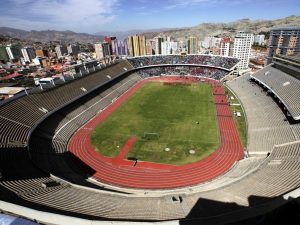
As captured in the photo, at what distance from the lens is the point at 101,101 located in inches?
1918

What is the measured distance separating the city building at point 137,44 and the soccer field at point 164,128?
8356 centimetres

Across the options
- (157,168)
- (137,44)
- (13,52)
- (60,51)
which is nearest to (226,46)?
(137,44)

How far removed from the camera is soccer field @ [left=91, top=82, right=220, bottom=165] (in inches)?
1139

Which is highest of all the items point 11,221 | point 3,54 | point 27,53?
point 3,54

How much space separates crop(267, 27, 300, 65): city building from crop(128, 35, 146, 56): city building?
7518 centimetres

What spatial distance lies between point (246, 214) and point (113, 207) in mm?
9384

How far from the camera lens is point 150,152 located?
29.0 metres

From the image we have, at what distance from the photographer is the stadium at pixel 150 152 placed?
14.9m

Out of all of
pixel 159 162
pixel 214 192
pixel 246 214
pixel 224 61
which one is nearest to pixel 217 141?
pixel 159 162

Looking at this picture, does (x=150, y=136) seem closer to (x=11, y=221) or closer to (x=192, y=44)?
(x=11, y=221)

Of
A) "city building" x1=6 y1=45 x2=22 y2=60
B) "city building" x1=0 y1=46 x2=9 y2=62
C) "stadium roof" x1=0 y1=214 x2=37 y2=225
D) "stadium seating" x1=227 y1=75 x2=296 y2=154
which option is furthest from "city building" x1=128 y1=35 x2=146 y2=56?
"stadium roof" x1=0 y1=214 x2=37 y2=225

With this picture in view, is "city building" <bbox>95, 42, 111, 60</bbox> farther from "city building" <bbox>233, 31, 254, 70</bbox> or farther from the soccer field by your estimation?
the soccer field

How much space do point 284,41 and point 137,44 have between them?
82.9 metres

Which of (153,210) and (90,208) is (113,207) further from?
(153,210)
